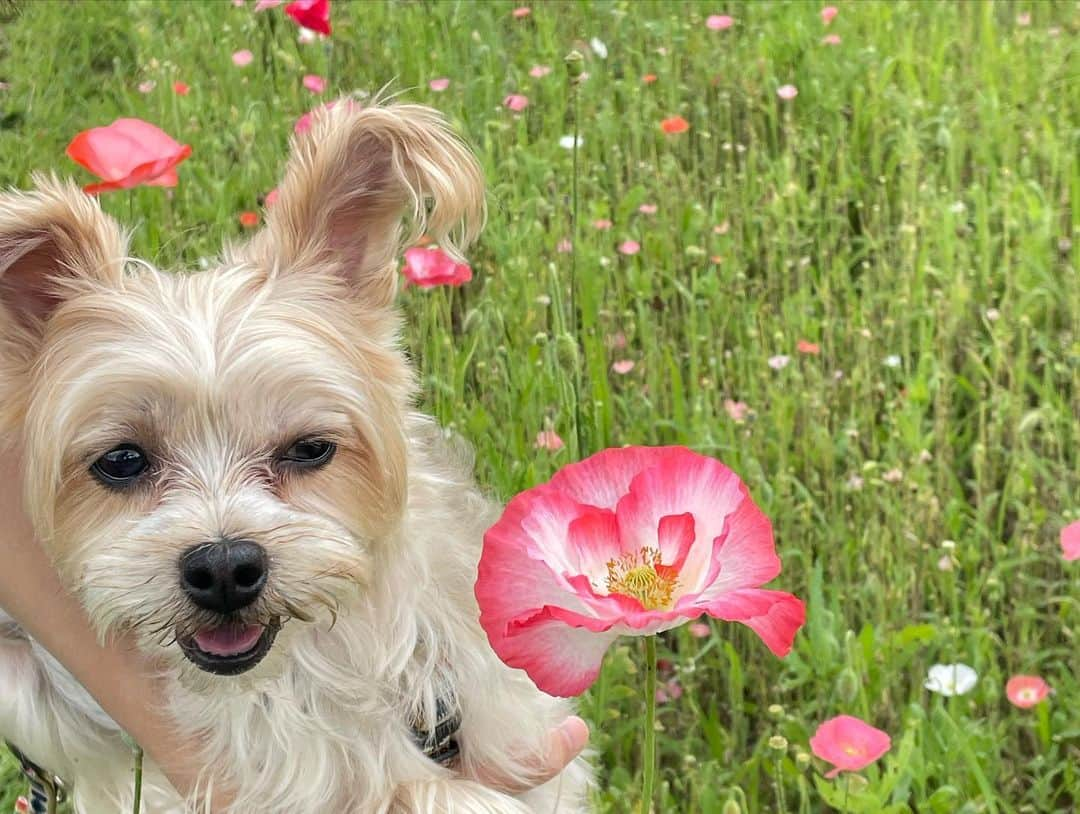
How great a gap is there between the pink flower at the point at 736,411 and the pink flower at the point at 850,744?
119 centimetres

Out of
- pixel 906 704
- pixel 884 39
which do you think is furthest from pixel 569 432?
pixel 884 39

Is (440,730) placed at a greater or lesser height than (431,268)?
lesser

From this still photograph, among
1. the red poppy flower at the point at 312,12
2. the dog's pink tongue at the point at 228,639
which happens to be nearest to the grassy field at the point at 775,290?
the red poppy flower at the point at 312,12

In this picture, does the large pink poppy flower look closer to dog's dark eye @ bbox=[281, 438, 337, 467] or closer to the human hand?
dog's dark eye @ bbox=[281, 438, 337, 467]

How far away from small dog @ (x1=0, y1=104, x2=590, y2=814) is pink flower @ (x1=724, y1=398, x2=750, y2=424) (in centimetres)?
87

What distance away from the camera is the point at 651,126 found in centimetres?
391

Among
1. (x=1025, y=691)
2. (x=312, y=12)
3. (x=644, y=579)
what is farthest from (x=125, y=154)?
(x=1025, y=691)

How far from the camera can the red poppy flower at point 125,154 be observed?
2.10m

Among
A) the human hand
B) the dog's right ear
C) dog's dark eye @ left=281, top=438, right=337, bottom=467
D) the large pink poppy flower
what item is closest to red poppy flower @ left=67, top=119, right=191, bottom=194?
the dog's right ear

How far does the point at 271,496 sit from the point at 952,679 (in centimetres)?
130

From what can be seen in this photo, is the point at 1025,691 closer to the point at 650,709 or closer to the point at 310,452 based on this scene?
the point at 310,452

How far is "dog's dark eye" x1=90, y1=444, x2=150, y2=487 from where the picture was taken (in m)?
1.85

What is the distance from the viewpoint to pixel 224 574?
1687mm

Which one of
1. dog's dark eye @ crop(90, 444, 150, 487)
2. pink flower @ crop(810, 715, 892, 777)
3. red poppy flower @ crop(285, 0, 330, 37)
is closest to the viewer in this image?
pink flower @ crop(810, 715, 892, 777)
